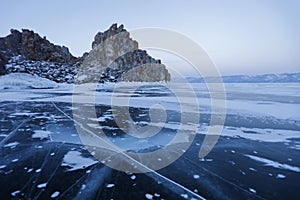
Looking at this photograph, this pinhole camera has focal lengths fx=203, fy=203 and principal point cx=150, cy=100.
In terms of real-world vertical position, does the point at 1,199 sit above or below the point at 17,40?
below

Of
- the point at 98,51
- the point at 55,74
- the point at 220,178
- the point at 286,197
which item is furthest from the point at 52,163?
the point at 98,51

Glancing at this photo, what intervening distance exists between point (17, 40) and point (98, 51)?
3140cm

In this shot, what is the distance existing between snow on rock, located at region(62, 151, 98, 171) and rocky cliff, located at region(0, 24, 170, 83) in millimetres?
43132

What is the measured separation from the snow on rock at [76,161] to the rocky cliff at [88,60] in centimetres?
4313

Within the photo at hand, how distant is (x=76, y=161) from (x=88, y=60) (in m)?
86.2

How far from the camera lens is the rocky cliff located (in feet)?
165

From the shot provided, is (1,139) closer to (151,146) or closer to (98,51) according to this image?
(151,146)

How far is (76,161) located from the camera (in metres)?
3.68

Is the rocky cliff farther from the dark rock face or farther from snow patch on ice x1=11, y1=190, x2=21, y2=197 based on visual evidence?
snow patch on ice x1=11, y1=190, x2=21, y2=197

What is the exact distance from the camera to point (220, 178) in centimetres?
313

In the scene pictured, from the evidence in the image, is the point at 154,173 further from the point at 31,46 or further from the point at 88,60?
the point at 88,60

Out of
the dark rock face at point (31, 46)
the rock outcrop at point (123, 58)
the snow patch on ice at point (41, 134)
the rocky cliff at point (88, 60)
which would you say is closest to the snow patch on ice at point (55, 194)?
the snow patch on ice at point (41, 134)

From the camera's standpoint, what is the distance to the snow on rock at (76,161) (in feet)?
11.4

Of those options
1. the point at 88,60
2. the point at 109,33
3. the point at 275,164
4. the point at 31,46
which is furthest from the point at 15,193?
the point at 109,33
